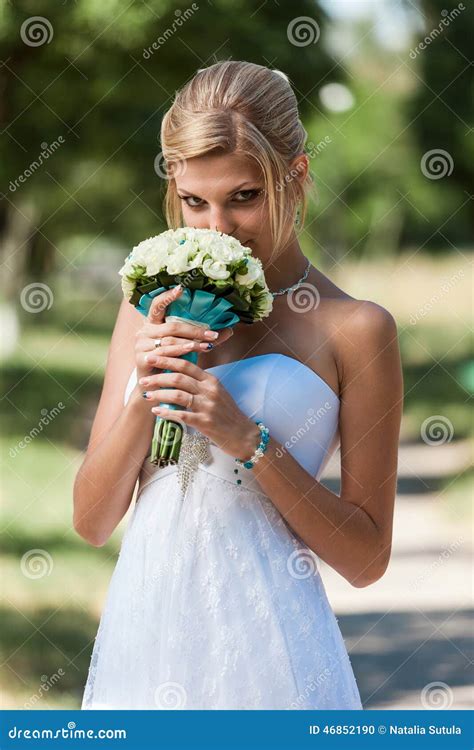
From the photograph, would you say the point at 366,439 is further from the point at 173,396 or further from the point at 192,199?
the point at 192,199

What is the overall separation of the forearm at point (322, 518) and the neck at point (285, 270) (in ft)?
1.78

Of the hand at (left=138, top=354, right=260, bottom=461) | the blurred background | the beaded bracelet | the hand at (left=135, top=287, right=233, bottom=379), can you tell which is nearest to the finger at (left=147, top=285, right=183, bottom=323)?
the hand at (left=135, top=287, right=233, bottom=379)

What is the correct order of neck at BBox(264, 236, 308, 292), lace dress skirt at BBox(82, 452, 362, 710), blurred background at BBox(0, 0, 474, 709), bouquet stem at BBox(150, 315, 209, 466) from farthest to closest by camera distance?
blurred background at BBox(0, 0, 474, 709)
neck at BBox(264, 236, 308, 292)
lace dress skirt at BBox(82, 452, 362, 710)
bouquet stem at BBox(150, 315, 209, 466)

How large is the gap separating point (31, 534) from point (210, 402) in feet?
25.2

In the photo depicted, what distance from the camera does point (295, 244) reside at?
329 centimetres

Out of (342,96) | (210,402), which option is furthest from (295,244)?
(342,96)

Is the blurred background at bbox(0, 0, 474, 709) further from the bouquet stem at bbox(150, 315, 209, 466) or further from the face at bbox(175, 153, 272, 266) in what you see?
the bouquet stem at bbox(150, 315, 209, 466)

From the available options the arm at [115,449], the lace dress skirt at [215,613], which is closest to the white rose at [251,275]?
the arm at [115,449]

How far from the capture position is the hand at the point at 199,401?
9.15ft

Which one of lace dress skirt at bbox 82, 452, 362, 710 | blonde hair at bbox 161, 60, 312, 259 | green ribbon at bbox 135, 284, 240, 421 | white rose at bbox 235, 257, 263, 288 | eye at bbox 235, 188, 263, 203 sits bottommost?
lace dress skirt at bbox 82, 452, 362, 710

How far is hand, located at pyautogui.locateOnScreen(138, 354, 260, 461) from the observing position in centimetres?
279

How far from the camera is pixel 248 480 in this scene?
3.08 meters

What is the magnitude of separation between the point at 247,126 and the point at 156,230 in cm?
2170
